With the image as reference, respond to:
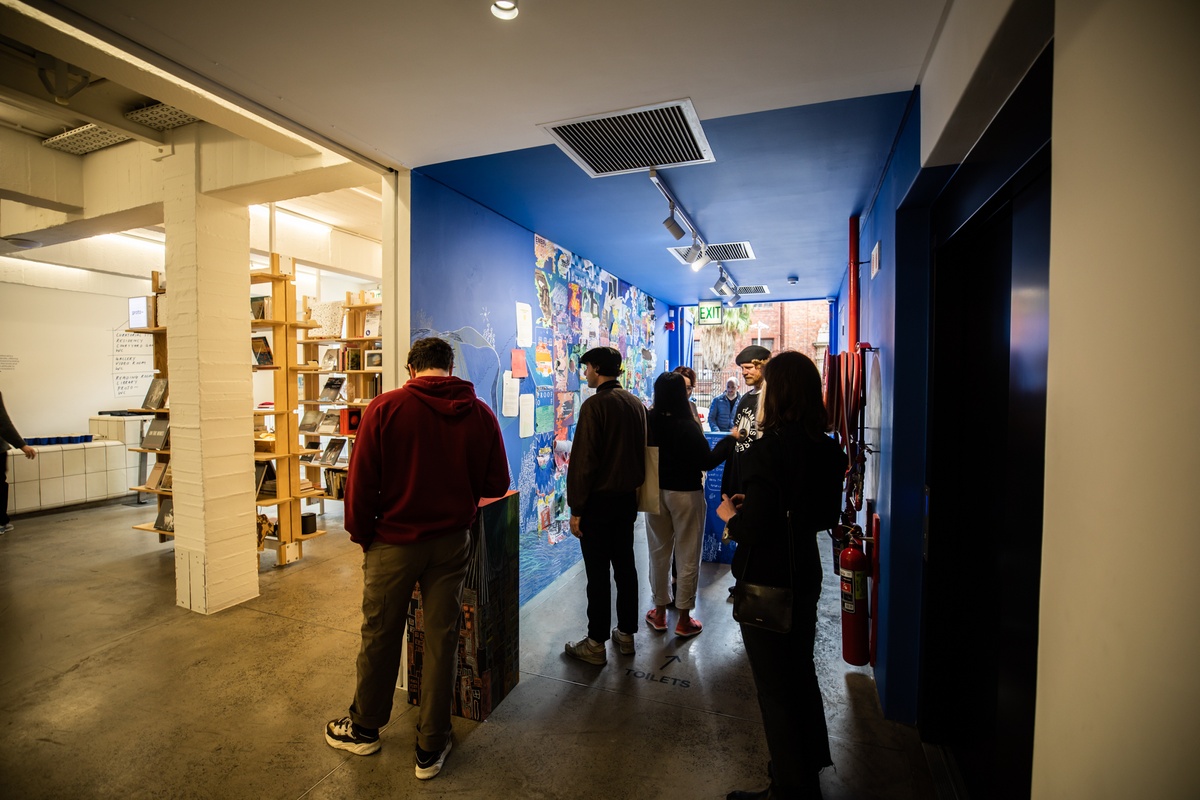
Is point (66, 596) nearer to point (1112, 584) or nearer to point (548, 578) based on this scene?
point (548, 578)

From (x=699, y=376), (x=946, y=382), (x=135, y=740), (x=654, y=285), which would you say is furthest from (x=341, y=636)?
(x=699, y=376)

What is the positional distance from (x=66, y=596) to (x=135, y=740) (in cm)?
242

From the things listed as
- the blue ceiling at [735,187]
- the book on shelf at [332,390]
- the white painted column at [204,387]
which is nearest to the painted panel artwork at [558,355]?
the blue ceiling at [735,187]

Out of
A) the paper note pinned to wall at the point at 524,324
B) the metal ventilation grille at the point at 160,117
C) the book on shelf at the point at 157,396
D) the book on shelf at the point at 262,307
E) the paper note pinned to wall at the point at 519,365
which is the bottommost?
the book on shelf at the point at 157,396

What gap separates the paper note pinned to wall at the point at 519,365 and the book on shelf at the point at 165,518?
3.00 meters

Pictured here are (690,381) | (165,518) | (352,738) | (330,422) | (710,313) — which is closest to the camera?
(352,738)

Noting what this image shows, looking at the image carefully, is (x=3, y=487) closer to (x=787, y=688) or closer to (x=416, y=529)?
(x=416, y=529)

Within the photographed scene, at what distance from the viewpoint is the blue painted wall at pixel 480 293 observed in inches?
113

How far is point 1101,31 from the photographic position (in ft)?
2.51

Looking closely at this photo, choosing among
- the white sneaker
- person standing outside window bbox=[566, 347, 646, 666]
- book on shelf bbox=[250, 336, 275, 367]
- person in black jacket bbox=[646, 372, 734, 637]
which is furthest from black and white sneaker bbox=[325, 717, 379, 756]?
book on shelf bbox=[250, 336, 275, 367]

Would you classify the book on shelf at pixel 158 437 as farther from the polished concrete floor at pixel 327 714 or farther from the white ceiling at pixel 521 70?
the white ceiling at pixel 521 70

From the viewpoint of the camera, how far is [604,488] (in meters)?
2.89

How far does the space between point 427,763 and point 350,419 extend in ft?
11.0

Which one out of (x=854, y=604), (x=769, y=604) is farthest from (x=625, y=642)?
(x=769, y=604)
